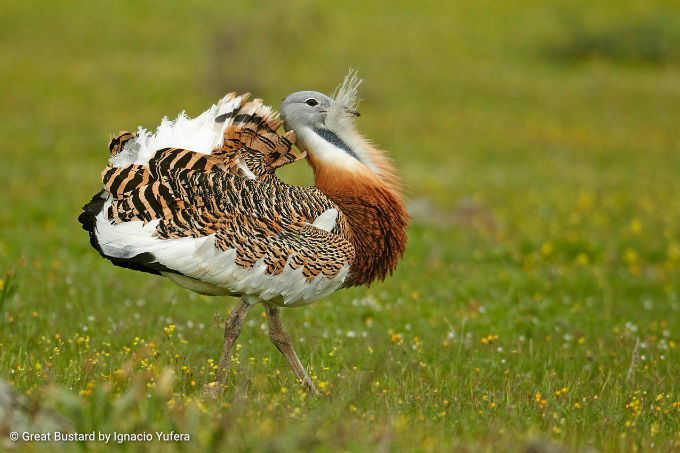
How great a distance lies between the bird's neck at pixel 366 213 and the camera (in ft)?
16.5

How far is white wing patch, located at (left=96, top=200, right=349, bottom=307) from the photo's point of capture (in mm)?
4492

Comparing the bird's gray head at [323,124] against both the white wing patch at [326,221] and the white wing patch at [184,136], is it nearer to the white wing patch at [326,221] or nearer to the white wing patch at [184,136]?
the white wing patch at [184,136]

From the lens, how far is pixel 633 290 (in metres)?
7.87

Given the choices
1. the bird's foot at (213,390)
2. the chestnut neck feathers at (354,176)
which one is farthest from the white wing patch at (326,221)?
the bird's foot at (213,390)

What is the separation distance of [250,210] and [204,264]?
41cm

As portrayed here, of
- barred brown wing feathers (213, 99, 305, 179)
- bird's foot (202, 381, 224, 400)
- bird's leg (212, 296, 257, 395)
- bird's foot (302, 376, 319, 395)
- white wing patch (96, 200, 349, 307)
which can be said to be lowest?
bird's foot (302, 376, 319, 395)

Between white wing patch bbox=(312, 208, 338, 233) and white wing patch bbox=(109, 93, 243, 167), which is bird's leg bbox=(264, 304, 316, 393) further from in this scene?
white wing patch bbox=(109, 93, 243, 167)

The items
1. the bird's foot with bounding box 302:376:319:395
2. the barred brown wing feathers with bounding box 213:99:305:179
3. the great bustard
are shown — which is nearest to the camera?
the great bustard

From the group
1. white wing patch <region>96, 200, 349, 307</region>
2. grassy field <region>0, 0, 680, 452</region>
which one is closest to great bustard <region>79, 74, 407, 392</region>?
white wing patch <region>96, 200, 349, 307</region>

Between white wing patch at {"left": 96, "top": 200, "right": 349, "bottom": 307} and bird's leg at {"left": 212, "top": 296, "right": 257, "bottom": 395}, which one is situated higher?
white wing patch at {"left": 96, "top": 200, "right": 349, "bottom": 307}

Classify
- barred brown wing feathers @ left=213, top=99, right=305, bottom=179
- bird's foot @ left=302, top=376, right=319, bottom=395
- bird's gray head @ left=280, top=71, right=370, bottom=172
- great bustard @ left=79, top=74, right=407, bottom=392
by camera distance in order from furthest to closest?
bird's gray head @ left=280, top=71, right=370, bottom=172, barred brown wing feathers @ left=213, top=99, right=305, bottom=179, bird's foot @ left=302, top=376, right=319, bottom=395, great bustard @ left=79, top=74, right=407, bottom=392

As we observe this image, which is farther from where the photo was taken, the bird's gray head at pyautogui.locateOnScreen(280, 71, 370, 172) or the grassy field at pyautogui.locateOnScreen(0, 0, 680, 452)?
the bird's gray head at pyautogui.locateOnScreen(280, 71, 370, 172)

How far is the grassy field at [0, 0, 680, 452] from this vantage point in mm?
3990

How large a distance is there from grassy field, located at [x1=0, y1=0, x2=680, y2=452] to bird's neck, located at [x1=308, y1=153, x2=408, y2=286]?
0.64 metres
